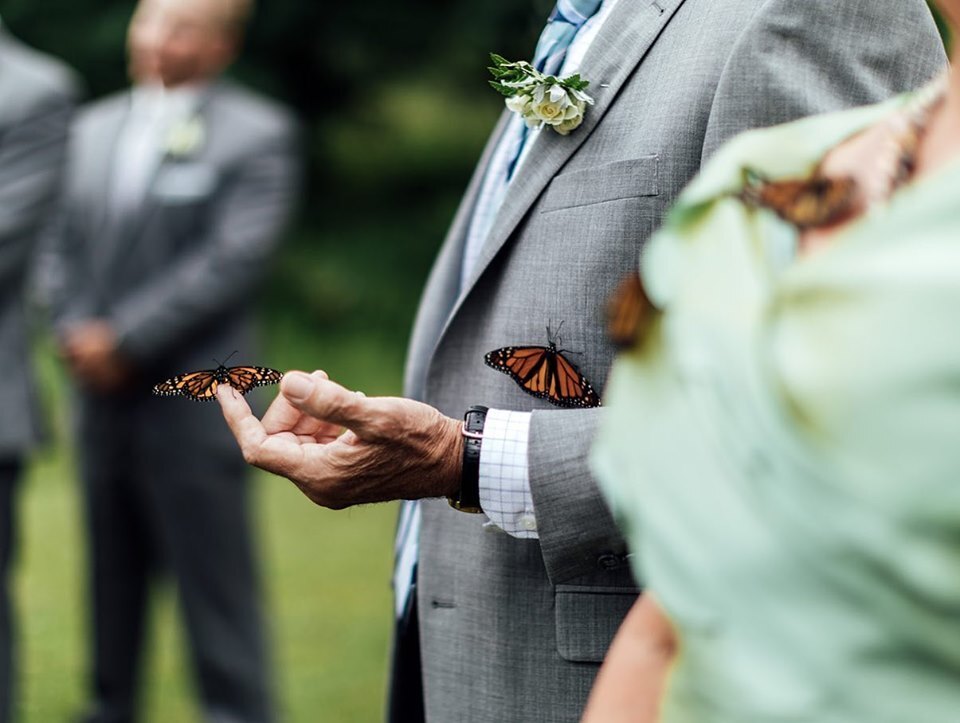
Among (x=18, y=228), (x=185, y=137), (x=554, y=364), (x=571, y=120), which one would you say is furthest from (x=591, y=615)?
(x=185, y=137)

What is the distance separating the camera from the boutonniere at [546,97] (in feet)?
6.43

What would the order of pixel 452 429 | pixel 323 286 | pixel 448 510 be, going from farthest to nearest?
pixel 323 286
pixel 448 510
pixel 452 429

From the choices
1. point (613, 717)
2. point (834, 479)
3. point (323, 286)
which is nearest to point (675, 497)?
point (834, 479)

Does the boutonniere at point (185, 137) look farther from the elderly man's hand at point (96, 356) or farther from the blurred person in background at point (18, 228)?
the elderly man's hand at point (96, 356)

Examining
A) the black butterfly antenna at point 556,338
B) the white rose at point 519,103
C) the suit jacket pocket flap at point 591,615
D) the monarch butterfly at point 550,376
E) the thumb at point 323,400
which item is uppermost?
the white rose at point 519,103

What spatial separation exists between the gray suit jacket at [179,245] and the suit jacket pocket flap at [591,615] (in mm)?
2970

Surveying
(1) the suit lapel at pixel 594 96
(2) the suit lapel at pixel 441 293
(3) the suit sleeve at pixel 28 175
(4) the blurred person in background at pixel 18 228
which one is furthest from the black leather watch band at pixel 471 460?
(3) the suit sleeve at pixel 28 175

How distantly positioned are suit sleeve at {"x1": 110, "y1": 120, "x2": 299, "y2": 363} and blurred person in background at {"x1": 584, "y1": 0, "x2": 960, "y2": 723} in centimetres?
367

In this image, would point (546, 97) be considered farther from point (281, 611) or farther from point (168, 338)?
point (281, 611)

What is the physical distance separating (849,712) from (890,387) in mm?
262

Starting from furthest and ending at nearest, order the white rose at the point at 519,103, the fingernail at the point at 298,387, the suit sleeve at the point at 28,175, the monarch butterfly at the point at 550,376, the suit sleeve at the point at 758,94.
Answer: the suit sleeve at the point at 28,175 → the white rose at the point at 519,103 → the monarch butterfly at the point at 550,376 → the suit sleeve at the point at 758,94 → the fingernail at the point at 298,387

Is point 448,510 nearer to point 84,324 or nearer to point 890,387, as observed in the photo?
point 890,387

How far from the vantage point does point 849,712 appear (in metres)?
1.06

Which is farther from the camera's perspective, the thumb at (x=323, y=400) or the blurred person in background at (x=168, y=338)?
the blurred person in background at (x=168, y=338)
